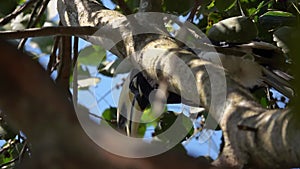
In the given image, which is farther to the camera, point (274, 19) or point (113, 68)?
point (113, 68)

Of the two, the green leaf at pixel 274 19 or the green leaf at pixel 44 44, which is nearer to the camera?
the green leaf at pixel 274 19

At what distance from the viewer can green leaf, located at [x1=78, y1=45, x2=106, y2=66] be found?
5.58 feet

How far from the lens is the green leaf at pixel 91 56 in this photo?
1702mm

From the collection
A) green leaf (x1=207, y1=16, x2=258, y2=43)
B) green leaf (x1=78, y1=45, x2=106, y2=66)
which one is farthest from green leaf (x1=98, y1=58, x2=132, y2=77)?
green leaf (x1=207, y1=16, x2=258, y2=43)

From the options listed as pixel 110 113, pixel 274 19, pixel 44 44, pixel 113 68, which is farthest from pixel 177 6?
pixel 44 44

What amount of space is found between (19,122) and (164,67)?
19.6 inches

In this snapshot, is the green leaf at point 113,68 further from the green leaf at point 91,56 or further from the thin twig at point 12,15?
the thin twig at point 12,15

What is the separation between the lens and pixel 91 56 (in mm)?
1726

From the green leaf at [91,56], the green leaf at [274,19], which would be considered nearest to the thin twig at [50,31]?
Answer: the green leaf at [274,19]

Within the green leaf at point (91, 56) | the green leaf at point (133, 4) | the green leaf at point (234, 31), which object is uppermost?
the green leaf at point (234, 31)

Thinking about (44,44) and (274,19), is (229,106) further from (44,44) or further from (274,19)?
(44,44)

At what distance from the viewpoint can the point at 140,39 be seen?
931 mm

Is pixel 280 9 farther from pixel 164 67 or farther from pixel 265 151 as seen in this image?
pixel 265 151

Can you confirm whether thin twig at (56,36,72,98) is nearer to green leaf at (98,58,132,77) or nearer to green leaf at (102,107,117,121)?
green leaf at (98,58,132,77)
